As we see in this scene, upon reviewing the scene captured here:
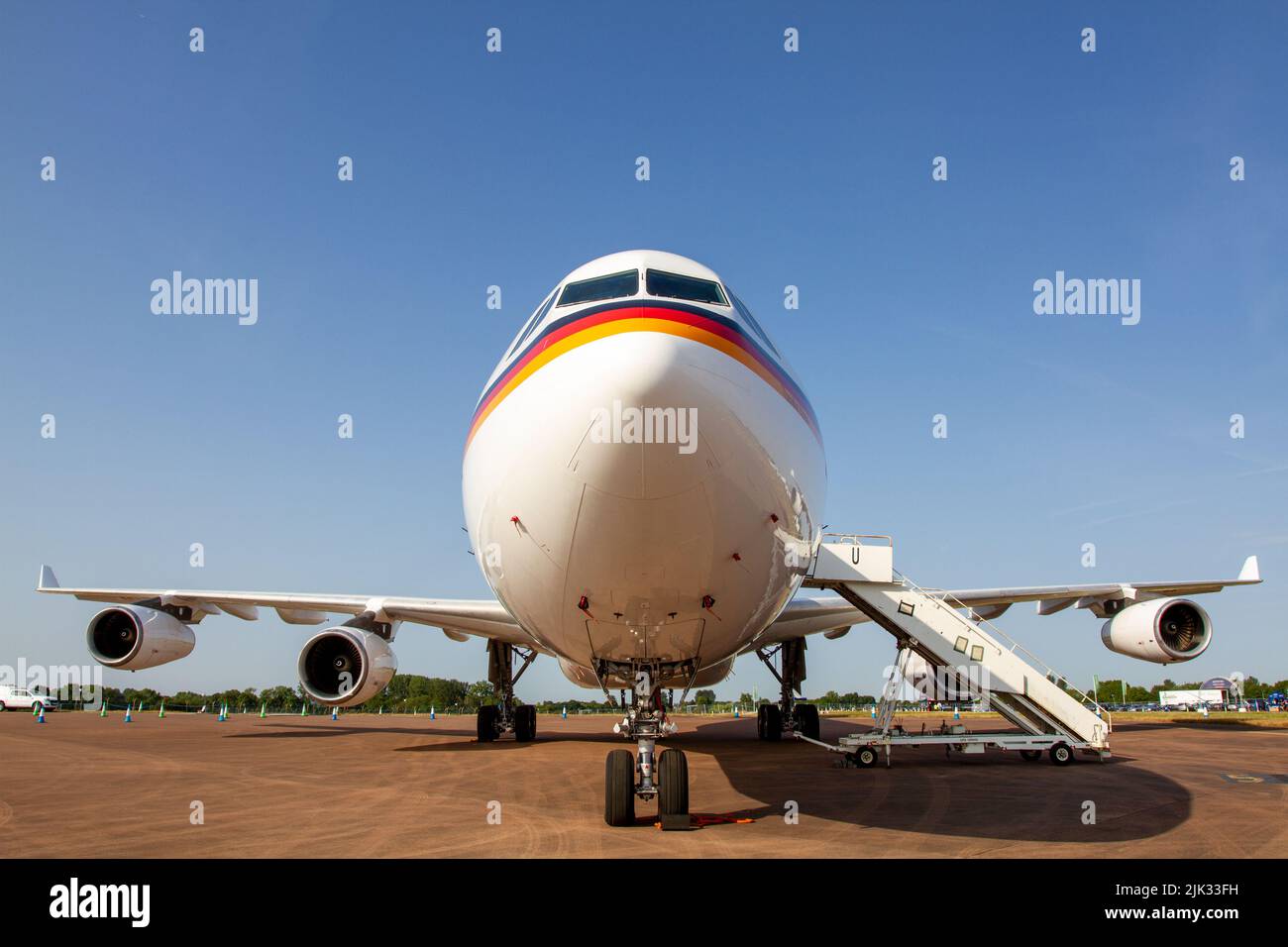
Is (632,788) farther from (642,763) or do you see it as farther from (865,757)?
(865,757)

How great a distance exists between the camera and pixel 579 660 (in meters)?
7.80

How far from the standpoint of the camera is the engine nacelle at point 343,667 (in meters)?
15.2

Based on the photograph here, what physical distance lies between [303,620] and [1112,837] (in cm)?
1794


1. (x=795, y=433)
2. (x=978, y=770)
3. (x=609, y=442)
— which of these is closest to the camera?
(x=609, y=442)

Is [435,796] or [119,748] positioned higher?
[435,796]

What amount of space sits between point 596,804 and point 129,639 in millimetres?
12880

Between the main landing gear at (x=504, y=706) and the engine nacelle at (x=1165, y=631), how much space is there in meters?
13.4

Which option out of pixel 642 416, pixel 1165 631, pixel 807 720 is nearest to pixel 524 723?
pixel 807 720

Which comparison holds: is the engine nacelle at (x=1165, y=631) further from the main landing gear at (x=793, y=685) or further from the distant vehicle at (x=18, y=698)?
the distant vehicle at (x=18, y=698)

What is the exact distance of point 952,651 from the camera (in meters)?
12.5

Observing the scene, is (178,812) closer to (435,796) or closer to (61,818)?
(61,818)

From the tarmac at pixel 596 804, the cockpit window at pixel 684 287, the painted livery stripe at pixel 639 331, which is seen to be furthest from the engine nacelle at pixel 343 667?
the cockpit window at pixel 684 287
